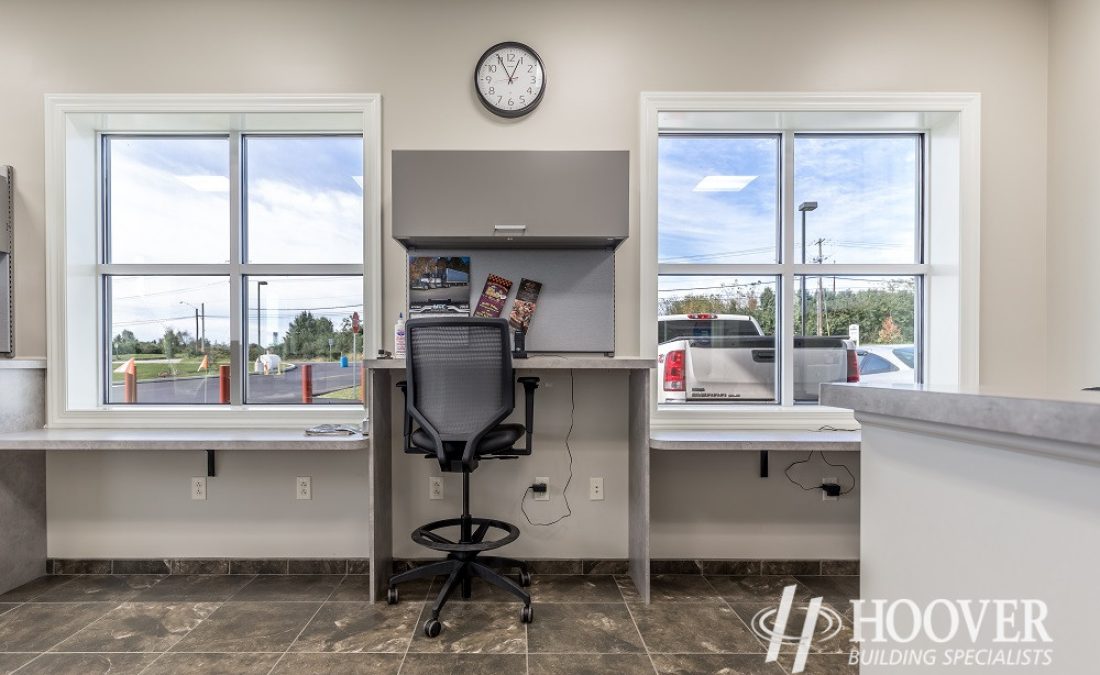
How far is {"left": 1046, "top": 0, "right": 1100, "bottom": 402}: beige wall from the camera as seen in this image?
2361 mm

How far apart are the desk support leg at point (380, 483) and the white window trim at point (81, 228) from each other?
0.34 m

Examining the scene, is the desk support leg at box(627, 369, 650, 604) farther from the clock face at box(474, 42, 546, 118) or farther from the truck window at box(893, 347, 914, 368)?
the truck window at box(893, 347, 914, 368)

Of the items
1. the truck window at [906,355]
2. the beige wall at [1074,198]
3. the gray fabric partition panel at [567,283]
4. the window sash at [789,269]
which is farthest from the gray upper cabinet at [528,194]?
the beige wall at [1074,198]

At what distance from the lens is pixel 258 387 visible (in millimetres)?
2885

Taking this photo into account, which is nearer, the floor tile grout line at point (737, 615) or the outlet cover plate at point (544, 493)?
the floor tile grout line at point (737, 615)

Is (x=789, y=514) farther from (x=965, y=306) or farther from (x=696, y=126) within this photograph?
(x=696, y=126)

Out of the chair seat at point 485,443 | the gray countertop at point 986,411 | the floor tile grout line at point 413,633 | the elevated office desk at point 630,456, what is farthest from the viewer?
the elevated office desk at point 630,456

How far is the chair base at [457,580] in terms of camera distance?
→ 2.01 meters

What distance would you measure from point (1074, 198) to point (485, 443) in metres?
3.14

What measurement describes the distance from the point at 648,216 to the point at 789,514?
5.80ft

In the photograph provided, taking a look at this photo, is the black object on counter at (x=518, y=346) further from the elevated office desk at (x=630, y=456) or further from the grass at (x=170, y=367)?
the grass at (x=170, y=367)

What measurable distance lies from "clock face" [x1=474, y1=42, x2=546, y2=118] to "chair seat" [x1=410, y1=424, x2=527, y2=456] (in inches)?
64.4

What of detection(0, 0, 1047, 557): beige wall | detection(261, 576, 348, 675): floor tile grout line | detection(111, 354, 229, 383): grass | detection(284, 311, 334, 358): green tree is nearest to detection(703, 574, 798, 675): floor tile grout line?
detection(0, 0, 1047, 557): beige wall

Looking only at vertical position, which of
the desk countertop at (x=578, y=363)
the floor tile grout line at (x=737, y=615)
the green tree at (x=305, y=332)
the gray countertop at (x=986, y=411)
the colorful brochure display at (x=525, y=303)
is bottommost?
the floor tile grout line at (x=737, y=615)
